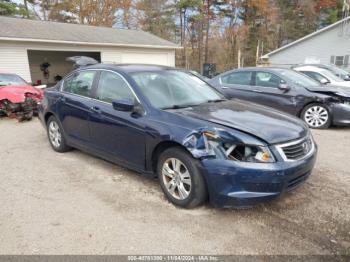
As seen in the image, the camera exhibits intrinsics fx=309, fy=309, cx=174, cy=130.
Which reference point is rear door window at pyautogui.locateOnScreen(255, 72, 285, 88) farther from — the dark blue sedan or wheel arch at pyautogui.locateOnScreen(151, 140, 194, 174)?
wheel arch at pyautogui.locateOnScreen(151, 140, 194, 174)

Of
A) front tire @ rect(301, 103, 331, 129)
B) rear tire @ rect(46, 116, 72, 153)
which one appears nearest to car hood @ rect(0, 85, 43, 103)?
rear tire @ rect(46, 116, 72, 153)

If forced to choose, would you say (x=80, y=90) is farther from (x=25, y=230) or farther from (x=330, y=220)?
(x=330, y=220)

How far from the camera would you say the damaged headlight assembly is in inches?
117

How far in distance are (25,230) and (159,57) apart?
753 inches

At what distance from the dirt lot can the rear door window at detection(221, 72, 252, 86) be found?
3.92 meters

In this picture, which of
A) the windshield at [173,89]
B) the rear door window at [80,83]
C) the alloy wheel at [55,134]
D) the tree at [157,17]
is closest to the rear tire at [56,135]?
the alloy wheel at [55,134]

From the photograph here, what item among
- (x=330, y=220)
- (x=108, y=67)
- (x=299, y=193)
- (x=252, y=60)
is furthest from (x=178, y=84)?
(x=252, y=60)

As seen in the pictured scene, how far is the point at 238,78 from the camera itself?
27.0 feet

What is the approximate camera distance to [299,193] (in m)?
3.71

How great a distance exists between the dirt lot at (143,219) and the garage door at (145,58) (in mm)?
15778

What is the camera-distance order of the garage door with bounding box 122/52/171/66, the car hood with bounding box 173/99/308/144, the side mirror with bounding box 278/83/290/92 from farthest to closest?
1. the garage door with bounding box 122/52/171/66
2. the side mirror with bounding box 278/83/290/92
3. the car hood with bounding box 173/99/308/144

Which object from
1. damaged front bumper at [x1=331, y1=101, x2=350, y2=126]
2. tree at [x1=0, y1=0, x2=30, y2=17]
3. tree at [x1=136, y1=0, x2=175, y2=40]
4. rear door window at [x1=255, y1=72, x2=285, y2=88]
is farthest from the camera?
tree at [x1=136, y1=0, x2=175, y2=40]

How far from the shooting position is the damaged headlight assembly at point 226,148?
2.96 meters

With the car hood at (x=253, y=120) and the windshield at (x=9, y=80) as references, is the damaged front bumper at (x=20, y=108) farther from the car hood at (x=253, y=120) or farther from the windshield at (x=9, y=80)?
the car hood at (x=253, y=120)
